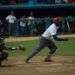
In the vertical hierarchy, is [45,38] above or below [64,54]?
above

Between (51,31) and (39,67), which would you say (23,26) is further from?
(39,67)

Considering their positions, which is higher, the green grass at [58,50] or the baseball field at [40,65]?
the baseball field at [40,65]

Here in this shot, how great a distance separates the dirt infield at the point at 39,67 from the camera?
14.7m

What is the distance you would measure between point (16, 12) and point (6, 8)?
1.12 m

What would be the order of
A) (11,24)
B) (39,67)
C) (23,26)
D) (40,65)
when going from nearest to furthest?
(39,67) → (40,65) → (11,24) → (23,26)

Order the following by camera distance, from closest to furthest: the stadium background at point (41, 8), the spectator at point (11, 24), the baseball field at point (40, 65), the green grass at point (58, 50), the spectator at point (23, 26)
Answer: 1. the baseball field at point (40, 65)
2. the green grass at point (58, 50)
3. the spectator at point (11, 24)
4. the spectator at point (23, 26)
5. the stadium background at point (41, 8)

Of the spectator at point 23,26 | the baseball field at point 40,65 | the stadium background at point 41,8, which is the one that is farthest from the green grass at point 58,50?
the stadium background at point 41,8

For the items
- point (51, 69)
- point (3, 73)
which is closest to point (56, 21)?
point (51, 69)

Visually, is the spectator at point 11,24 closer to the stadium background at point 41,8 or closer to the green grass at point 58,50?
the stadium background at point 41,8

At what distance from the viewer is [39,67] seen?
52.1 feet

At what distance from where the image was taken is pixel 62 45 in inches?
928

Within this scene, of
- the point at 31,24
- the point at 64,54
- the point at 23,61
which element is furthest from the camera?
the point at 31,24

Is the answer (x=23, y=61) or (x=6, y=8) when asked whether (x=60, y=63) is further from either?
(x=6, y=8)

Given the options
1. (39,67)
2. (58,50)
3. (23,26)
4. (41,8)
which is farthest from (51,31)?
(41,8)
